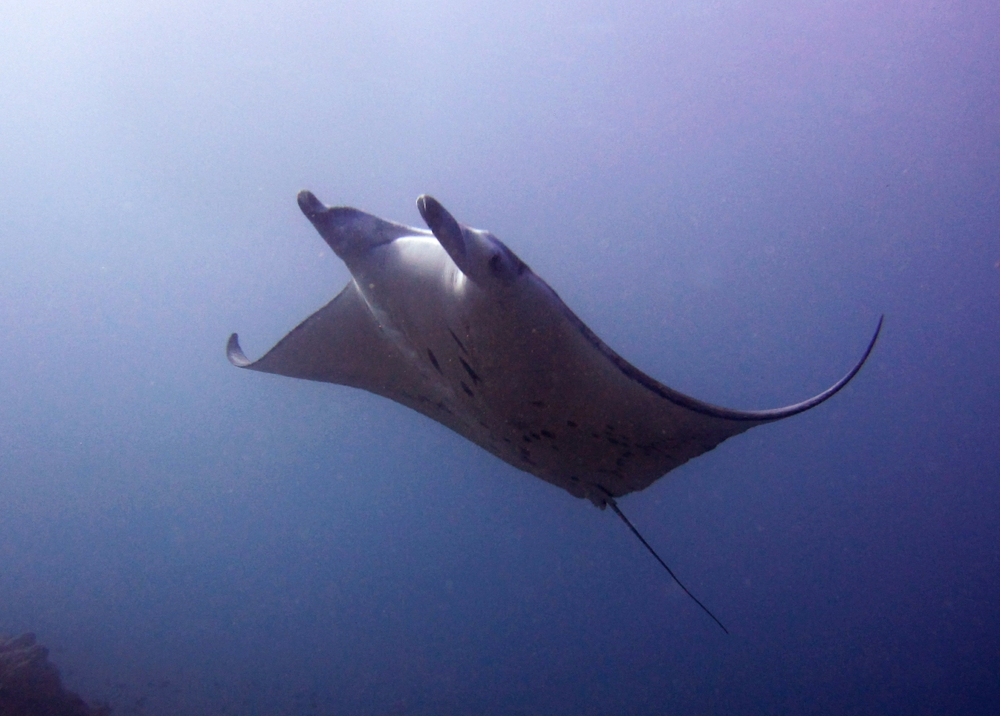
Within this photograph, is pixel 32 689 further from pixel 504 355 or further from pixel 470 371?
pixel 504 355

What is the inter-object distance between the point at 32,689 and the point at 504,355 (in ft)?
30.5

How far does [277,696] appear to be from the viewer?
63.6ft

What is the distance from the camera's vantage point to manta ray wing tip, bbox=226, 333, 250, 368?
3390 mm

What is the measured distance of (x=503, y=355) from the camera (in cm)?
217

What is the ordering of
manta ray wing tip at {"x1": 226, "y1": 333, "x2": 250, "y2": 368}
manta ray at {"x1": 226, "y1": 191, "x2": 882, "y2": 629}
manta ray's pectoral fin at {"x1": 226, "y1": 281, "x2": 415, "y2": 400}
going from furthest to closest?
manta ray wing tip at {"x1": 226, "y1": 333, "x2": 250, "y2": 368}, manta ray's pectoral fin at {"x1": 226, "y1": 281, "x2": 415, "y2": 400}, manta ray at {"x1": 226, "y1": 191, "x2": 882, "y2": 629}

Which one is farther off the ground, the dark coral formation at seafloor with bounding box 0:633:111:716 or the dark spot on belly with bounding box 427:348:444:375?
the dark spot on belly with bounding box 427:348:444:375

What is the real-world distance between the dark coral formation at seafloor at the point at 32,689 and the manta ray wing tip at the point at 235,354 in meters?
7.12

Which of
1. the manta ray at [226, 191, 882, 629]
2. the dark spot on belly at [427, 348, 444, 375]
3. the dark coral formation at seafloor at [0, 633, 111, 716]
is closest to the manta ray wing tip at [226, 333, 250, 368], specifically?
the manta ray at [226, 191, 882, 629]

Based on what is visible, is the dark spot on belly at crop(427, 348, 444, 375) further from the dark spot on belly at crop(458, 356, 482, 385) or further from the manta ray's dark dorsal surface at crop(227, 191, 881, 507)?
the dark spot on belly at crop(458, 356, 482, 385)

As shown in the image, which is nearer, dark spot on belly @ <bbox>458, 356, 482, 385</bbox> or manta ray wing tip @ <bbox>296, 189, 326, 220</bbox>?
manta ray wing tip @ <bbox>296, 189, 326, 220</bbox>

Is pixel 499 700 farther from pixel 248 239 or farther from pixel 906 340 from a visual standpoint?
pixel 248 239

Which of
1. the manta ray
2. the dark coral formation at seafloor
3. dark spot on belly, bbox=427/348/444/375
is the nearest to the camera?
the manta ray

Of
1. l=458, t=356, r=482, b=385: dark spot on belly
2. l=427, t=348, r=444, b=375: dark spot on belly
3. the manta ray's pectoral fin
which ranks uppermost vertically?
the manta ray's pectoral fin

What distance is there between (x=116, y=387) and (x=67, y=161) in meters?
20.1
